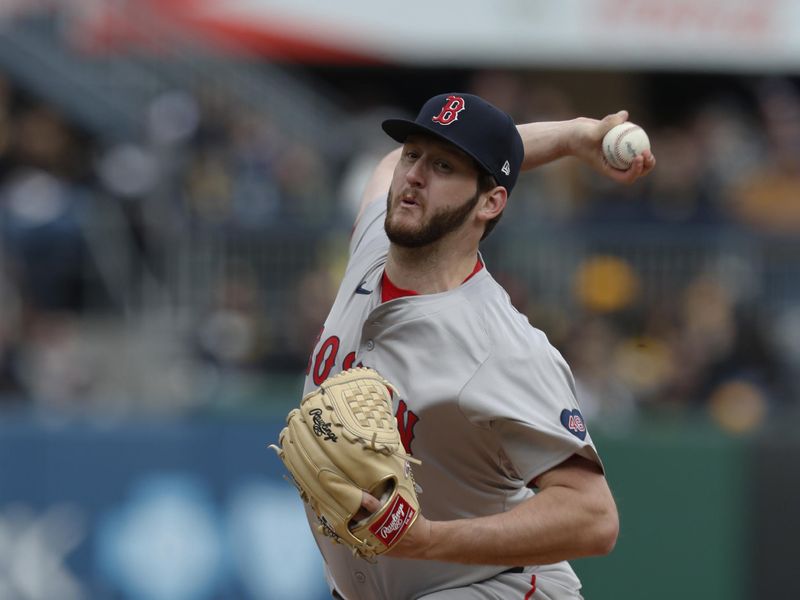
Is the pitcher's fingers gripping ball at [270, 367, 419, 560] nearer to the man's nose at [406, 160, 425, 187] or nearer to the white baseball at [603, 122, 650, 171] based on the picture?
the man's nose at [406, 160, 425, 187]

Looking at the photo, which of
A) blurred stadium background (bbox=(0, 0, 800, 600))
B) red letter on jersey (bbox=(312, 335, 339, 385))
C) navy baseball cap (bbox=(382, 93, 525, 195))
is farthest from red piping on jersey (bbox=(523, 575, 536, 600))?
blurred stadium background (bbox=(0, 0, 800, 600))

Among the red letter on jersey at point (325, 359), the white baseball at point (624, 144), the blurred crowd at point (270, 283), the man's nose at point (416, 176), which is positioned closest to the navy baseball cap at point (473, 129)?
the man's nose at point (416, 176)

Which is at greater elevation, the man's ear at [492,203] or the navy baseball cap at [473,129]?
the navy baseball cap at [473,129]

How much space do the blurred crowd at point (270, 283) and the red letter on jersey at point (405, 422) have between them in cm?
526

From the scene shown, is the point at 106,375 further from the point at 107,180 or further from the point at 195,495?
the point at 195,495

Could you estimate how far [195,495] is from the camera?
8.95m

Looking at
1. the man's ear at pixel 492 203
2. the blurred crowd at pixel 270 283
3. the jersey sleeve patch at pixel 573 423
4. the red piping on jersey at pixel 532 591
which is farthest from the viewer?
the blurred crowd at pixel 270 283

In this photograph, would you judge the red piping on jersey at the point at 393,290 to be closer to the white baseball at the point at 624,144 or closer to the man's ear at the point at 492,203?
the man's ear at the point at 492,203

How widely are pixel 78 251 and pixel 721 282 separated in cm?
468

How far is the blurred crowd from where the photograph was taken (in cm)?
1030

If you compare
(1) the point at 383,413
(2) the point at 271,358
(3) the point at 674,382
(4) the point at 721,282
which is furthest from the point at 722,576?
(1) the point at 383,413

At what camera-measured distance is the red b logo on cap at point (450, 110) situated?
432 centimetres

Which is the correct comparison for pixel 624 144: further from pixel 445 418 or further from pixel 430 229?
pixel 445 418

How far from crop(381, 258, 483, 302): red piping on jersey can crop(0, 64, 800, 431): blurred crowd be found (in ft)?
16.3
